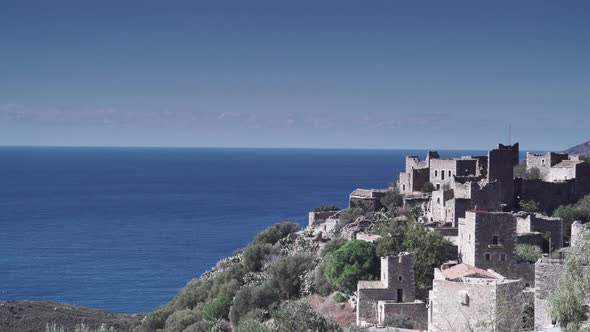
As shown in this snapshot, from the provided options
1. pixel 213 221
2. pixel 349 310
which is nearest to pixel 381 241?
pixel 349 310

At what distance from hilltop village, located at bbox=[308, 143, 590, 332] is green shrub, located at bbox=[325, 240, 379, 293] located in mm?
1103

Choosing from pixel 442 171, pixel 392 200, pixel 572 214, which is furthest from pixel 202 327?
pixel 572 214

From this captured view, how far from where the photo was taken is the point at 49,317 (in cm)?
6456

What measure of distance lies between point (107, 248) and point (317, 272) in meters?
75.9

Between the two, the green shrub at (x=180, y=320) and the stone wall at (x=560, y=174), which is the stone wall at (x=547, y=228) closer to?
the stone wall at (x=560, y=174)

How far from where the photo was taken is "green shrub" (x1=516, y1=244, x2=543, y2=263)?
33938 millimetres

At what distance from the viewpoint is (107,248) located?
359 ft

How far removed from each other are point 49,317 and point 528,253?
4425 cm

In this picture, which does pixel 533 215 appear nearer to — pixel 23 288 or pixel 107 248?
pixel 23 288

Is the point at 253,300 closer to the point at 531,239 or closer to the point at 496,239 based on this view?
the point at 496,239

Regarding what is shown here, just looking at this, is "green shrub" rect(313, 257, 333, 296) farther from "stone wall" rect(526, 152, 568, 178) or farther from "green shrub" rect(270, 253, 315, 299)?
"stone wall" rect(526, 152, 568, 178)

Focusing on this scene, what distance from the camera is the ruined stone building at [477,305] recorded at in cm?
2017

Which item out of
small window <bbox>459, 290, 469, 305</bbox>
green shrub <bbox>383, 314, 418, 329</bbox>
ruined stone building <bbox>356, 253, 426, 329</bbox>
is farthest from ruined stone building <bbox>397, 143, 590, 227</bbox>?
small window <bbox>459, 290, 469, 305</bbox>

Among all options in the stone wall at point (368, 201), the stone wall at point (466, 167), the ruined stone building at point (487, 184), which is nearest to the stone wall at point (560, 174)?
the ruined stone building at point (487, 184)
